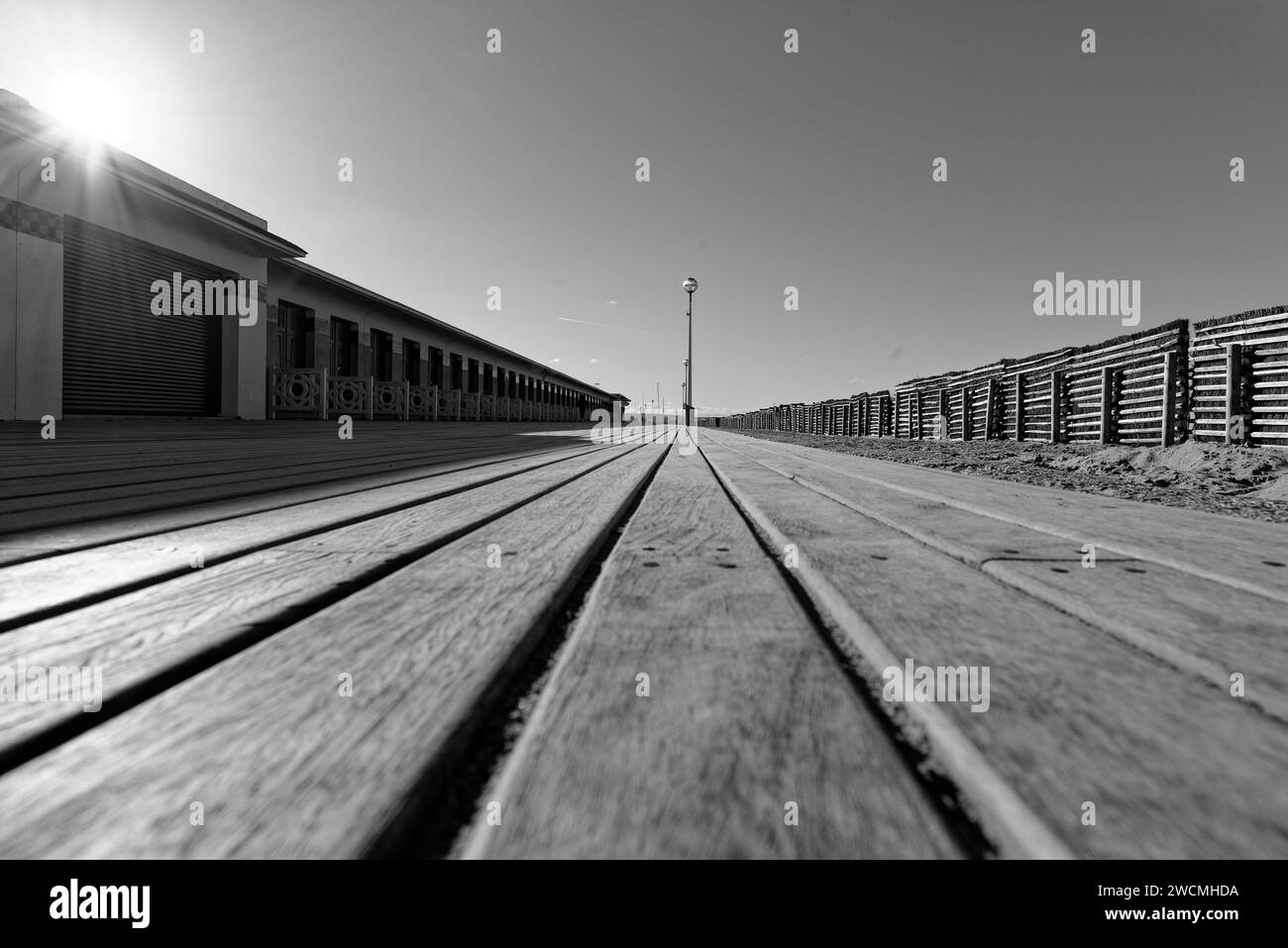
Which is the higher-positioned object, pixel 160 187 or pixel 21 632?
pixel 160 187

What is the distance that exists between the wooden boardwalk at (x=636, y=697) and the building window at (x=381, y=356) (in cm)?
1887

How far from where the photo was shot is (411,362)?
2100 cm

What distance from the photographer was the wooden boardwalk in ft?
1.54

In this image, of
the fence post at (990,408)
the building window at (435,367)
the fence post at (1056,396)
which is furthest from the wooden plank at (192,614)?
the building window at (435,367)

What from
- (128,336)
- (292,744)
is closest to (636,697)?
(292,744)

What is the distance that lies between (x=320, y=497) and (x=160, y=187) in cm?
1014

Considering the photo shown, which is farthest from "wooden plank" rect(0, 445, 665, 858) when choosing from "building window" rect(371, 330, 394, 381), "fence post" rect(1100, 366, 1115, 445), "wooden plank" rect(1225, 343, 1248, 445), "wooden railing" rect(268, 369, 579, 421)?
"building window" rect(371, 330, 394, 381)

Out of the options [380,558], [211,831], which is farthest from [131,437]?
[211,831]

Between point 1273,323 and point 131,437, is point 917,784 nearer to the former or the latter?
point 131,437

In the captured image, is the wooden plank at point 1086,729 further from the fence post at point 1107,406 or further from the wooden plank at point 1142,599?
the fence post at point 1107,406

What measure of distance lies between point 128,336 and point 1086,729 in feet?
44.3

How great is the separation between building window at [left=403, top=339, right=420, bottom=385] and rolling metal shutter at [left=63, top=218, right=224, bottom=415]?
29.1ft

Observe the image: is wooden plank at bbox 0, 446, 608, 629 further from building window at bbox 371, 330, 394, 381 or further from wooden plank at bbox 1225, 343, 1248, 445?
building window at bbox 371, 330, 394, 381

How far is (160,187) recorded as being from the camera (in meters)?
8.92
